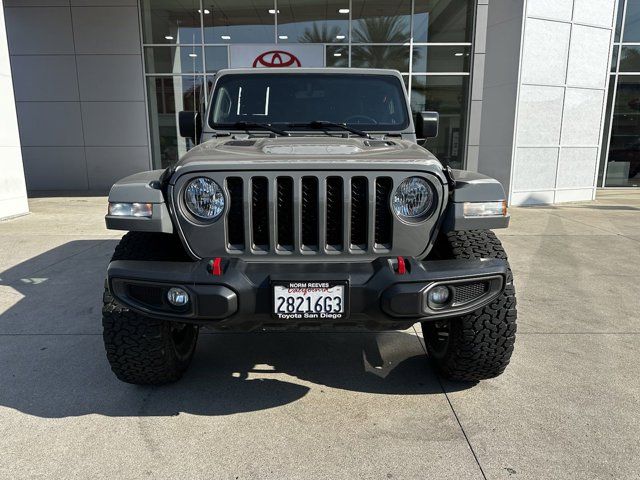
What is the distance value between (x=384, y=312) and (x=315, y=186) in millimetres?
688

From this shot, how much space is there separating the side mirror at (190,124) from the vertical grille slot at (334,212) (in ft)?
5.68


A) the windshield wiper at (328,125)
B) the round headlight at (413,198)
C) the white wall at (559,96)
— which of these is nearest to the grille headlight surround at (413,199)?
the round headlight at (413,198)

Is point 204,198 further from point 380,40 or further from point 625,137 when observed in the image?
point 625,137

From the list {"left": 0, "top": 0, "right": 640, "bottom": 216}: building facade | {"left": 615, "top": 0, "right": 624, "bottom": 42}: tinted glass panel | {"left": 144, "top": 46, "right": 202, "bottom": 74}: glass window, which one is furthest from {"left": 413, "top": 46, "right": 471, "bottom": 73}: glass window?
{"left": 144, "top": 46, "right": 202, "bottom": 74}: glass window

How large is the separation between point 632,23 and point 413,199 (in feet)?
43.9

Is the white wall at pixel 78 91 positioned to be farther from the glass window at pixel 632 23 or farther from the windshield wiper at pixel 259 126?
the glass window at pixel 632 23

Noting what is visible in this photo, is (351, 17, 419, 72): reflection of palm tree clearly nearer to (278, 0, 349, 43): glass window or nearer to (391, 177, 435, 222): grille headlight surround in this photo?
(278, 0, 349, 43): glass window

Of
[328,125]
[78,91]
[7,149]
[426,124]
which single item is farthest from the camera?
[78,91]

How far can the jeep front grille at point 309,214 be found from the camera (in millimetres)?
2314

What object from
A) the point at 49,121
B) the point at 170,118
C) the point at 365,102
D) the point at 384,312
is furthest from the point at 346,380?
the point at 49,121

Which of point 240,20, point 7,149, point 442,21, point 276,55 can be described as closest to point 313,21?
point 276,55

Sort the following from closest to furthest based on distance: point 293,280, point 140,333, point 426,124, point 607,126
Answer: point 293,280, point 140,333, point 426,124, point 607,126

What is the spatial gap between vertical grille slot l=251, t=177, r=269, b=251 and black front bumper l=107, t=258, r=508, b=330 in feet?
0.45

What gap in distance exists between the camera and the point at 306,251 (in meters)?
2.38
